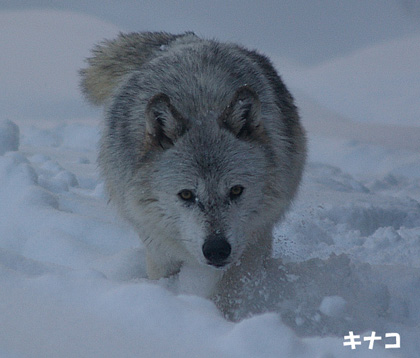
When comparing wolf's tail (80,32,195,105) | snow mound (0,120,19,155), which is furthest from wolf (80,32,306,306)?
snow mound (0,120,19,155)

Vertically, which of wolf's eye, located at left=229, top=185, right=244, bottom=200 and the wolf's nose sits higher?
wolf's eye, located at left=229, top=185, right=244, bottom=200

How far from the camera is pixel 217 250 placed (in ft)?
9.34

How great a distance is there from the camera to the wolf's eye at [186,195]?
304cm

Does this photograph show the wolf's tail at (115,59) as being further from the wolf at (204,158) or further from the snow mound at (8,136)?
the snow mound at (8,136)

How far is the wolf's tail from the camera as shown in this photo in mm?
4303

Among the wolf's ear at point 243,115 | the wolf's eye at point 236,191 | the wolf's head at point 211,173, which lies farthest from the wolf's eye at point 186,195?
the wolf's ear at point 243,115

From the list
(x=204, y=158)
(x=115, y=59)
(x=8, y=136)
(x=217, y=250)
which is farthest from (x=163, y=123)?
(x=8, y=136)

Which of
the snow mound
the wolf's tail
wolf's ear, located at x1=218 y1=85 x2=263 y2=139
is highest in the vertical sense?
the wolf's tail

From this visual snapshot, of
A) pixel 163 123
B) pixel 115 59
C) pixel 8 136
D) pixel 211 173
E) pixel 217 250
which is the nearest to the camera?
pixel 217 250

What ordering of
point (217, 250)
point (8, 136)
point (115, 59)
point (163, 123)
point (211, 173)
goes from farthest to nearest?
point (8, 136), point (115, 59), point (163, 123), point (211, 173), point (217, 250)

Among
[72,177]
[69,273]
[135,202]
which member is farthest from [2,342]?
[72,177]

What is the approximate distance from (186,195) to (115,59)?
1968 mm

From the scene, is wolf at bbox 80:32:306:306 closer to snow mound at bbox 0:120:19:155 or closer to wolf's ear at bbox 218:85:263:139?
wolf's ear at bbox 218:85:263:139

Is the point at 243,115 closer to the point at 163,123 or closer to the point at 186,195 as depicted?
the point at 163,123
